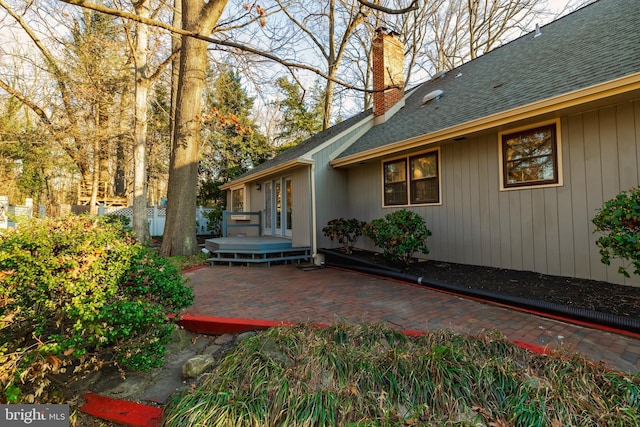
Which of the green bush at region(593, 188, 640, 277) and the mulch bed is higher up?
the green bush at region(593, 188, 640, 277)

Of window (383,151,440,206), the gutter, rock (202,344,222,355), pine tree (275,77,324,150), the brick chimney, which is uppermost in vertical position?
pine tree (275,77,324,150)

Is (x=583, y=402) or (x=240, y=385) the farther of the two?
(x=240, y=385)

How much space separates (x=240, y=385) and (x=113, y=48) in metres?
12.6

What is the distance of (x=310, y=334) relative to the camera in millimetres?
2645

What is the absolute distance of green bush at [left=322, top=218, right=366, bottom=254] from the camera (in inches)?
277

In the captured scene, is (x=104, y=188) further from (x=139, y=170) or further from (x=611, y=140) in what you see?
(x=611, y=140)

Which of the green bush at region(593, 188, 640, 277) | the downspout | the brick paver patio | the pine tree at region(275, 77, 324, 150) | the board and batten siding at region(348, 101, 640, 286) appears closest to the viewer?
the brick paver patio

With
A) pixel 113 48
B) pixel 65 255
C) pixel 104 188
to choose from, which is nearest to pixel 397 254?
pixel 65 255

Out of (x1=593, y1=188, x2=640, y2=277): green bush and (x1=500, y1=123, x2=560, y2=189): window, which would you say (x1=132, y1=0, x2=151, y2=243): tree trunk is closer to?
(x1=500, y1=123, x2=560, y2=189): window

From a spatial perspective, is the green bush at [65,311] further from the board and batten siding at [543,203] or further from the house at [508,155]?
the board and batten siding at [543,203]

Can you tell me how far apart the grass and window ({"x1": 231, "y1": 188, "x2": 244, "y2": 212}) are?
10.8 m

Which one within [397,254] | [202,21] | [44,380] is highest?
[202,21]

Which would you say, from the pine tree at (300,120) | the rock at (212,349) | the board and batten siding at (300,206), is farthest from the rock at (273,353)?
the pine tree at (300,120)

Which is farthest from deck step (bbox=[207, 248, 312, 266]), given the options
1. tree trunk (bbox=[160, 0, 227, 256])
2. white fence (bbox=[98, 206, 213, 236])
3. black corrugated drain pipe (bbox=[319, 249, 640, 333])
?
white fence (bbox=[98, 206, 213, 236])
